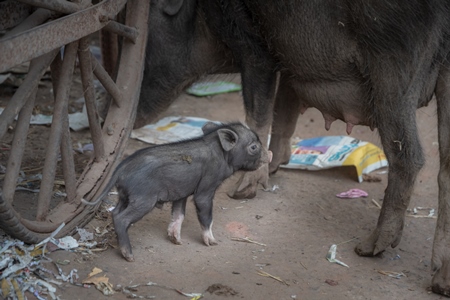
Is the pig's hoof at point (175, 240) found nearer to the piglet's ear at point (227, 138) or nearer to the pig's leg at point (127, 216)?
the pig's leg at point (127, 216)

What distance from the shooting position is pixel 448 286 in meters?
3.29

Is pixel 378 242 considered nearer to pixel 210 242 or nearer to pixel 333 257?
pixel 333 257

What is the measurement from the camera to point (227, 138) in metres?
3.51

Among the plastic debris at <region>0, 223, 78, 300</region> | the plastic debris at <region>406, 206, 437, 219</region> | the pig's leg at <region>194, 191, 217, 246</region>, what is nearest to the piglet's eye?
the pig's leg at <region>194, 191, 217, 246</region>

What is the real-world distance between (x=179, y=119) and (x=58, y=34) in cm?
295

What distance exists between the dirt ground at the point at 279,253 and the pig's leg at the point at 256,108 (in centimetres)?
9

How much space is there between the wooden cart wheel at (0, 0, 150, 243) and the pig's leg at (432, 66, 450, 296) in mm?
1574

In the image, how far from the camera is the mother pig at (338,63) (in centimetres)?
341

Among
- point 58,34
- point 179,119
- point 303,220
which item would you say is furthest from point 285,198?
point 58,34

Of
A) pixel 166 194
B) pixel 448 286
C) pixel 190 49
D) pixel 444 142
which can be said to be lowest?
pixel 448 286

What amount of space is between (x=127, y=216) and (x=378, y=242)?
129 cm

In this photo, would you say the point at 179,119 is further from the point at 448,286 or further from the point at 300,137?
the point at 448,286

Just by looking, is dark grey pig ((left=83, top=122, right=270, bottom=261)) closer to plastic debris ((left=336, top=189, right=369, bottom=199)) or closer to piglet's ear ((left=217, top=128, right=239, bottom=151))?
piglet's ear ((left=217, top=128, right=239, bottom=151))

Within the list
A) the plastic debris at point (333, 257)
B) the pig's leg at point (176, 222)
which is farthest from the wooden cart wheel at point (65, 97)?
the plastic debris at point (333, 257)
